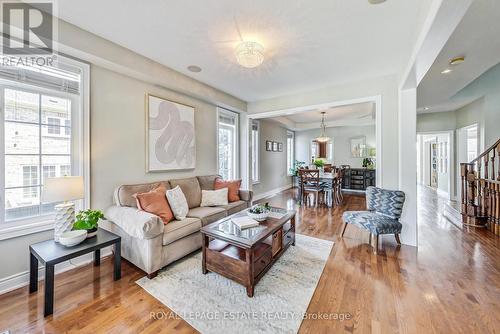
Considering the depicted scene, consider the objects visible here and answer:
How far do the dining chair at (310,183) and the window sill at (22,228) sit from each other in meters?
4.65

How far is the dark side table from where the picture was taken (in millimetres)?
1605

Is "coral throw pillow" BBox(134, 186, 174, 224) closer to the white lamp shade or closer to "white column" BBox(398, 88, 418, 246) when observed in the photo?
the white lamp shade

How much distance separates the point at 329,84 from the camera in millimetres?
3650

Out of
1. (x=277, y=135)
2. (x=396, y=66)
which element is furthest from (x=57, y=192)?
(x=277, y=135)

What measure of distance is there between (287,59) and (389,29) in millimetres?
1172

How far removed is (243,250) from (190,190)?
1.60 meters

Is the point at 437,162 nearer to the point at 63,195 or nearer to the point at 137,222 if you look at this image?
the point at 137,222

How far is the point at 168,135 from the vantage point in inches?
130

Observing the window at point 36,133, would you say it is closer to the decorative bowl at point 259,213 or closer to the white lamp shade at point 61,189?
the white lamp shade at point 61,189

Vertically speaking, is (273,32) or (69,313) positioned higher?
(273,32)

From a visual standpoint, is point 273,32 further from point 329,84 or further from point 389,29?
point 329,84

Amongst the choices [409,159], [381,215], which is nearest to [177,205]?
[381,215]

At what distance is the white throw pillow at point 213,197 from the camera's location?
3375mm

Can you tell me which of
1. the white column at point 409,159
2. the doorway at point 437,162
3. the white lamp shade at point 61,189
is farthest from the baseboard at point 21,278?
the doorway at point 437,162
